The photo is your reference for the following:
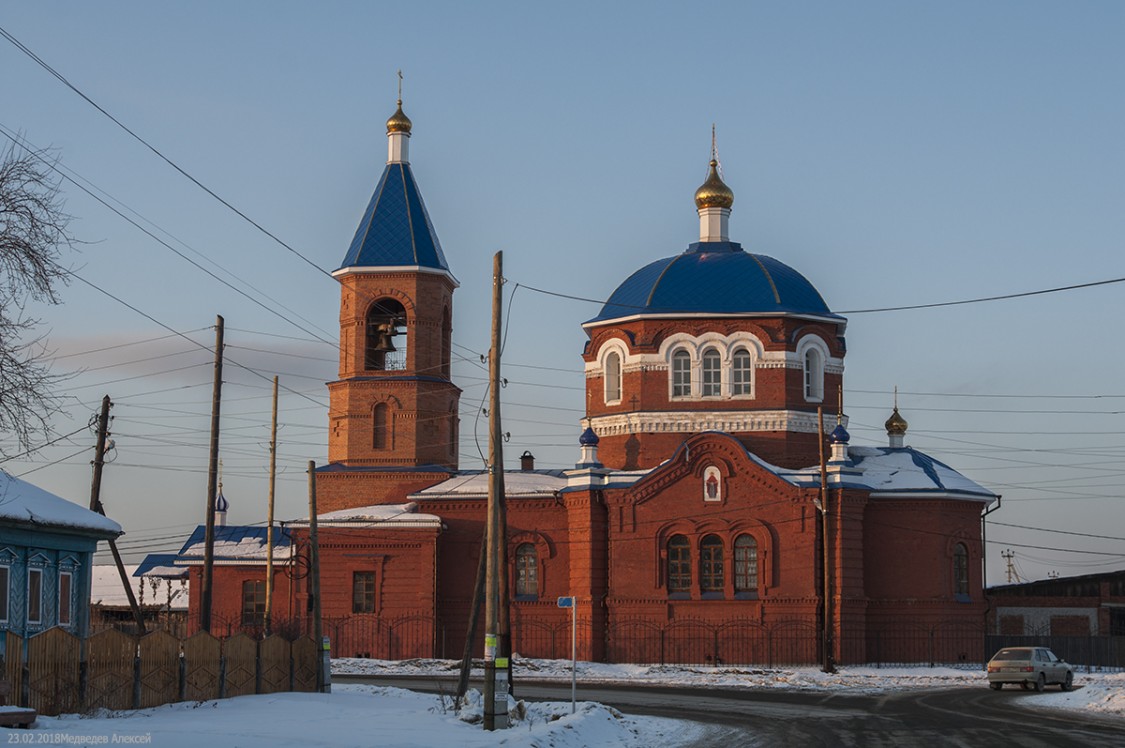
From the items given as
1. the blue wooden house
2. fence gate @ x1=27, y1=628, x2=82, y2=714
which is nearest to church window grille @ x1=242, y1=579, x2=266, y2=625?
the blue wooden house

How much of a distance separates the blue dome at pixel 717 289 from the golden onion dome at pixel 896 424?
4.10 metres

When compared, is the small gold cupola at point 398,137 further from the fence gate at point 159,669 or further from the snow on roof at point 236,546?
the fence gate at point 159,669

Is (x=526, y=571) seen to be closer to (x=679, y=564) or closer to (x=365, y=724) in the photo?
(x=679, y=564)

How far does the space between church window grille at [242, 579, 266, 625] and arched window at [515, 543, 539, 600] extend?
9.81 metres

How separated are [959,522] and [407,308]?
1803 cm

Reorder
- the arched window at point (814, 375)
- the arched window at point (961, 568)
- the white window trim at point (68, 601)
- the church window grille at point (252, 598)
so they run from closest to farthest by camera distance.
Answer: the white window trim at point (68, 601), the arched window at point (961, 568), the arched window at point (814, 375), the church window grille at point (252, 598)

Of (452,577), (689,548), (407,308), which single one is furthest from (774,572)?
(407,308)

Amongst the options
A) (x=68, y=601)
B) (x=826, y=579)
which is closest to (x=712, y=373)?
(x=826, y=579)

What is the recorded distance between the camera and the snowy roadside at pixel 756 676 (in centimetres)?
3462

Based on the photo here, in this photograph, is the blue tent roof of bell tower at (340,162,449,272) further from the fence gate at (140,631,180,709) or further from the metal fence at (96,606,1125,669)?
the fence gate at (140,631,180,709)

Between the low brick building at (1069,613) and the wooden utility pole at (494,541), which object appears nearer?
the wooden utility pole at (494,541)

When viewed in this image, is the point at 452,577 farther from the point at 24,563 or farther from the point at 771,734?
the point at 771,734

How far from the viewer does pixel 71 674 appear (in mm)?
22375

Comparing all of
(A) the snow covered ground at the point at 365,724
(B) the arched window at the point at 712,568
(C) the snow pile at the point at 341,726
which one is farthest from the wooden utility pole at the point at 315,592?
(B) the arched window at the point at 712,568
